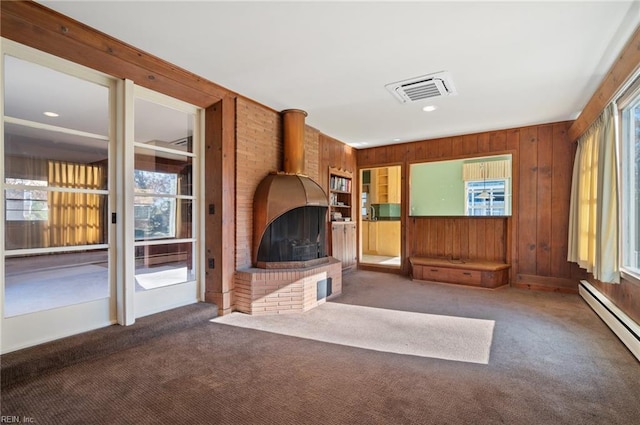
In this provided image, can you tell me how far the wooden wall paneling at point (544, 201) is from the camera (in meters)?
4.53

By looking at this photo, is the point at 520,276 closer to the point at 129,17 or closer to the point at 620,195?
the point at 620,195

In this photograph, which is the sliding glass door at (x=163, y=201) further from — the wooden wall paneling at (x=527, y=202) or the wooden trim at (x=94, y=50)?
the wooden wall paneling at (x=527, y=202)

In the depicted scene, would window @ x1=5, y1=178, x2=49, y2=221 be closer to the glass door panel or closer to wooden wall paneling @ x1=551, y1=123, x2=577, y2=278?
the glass door panel

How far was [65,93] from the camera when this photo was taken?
2625 mm

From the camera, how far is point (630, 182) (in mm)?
2904

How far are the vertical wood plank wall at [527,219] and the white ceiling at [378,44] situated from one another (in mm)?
905

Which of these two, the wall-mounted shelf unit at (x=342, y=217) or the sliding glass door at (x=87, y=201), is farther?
the wall-mounted shelf unit at (x=342, y=217)

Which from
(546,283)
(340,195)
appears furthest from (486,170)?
(340,195)

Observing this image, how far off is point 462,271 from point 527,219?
124 cm

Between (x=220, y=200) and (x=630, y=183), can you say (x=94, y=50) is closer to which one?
(x=220, y=200)

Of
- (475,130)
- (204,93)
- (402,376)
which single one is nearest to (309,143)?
(204,93)

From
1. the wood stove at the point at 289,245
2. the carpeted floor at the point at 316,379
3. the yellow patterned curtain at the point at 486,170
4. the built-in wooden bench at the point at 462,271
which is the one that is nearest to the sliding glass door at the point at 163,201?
the carpeted floor at the point at 316,379

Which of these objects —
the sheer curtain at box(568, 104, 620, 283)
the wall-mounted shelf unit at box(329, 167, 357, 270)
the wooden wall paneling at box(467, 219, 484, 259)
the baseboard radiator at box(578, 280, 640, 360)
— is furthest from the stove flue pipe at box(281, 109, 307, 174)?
the baseboard radiator at box(578, 280, 640, 360)

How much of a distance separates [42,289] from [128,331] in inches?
27.6
